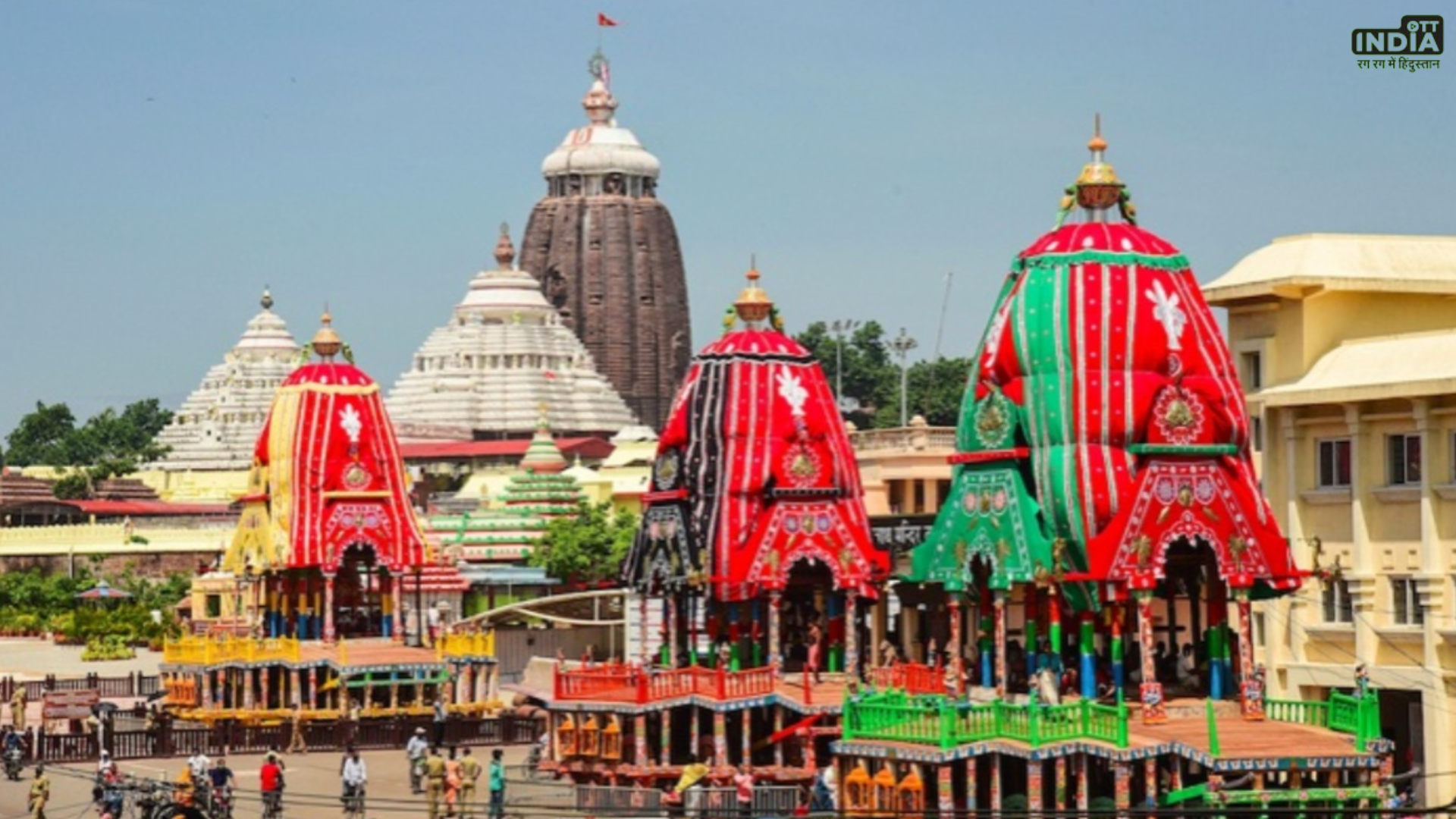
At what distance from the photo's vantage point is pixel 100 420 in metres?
172

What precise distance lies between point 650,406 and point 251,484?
80.1 metres

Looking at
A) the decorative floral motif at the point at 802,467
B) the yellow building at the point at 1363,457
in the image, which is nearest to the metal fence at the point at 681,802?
the decorative floral motif at the point at 802,467

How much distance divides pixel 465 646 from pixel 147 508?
60.9m

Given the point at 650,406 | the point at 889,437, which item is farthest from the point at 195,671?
the point at 650,406

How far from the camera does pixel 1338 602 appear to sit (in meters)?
53.2

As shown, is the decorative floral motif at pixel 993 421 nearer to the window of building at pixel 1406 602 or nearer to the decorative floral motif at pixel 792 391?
the decorative floral motif at pixel 792 391

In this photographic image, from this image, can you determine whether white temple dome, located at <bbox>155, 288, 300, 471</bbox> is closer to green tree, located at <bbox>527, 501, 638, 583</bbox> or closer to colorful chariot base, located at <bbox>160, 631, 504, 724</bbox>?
green tree, located at <bbox>527, 501, 638, 583</bbox>

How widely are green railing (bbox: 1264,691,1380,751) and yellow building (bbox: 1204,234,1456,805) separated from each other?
229 inches

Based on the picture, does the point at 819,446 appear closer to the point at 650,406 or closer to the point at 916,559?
the point at 916,559

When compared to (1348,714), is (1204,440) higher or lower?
higher

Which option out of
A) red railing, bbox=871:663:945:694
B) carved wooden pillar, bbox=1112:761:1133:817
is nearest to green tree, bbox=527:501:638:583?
red railing, bbox=871:663:945:694

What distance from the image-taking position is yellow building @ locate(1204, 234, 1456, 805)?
165 ft

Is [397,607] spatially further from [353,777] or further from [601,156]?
[601,156]

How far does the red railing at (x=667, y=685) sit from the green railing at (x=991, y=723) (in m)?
8.33
